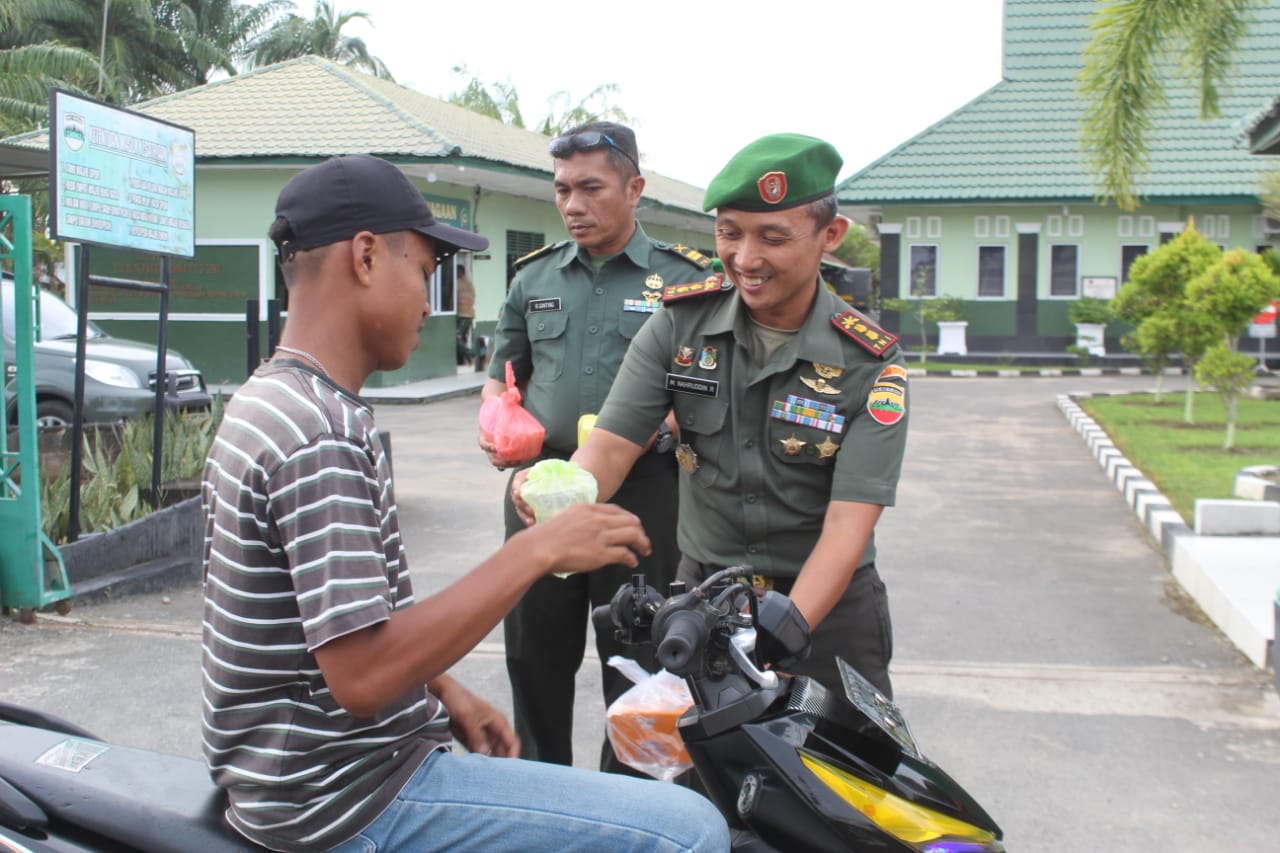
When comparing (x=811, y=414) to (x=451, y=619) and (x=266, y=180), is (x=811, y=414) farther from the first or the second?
(x=266, y=180)

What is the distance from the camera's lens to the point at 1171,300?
47.1 ft

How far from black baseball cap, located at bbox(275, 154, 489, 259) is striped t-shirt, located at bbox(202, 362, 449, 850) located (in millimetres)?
205

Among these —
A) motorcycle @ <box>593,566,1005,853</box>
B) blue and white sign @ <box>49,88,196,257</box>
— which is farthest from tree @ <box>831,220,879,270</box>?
motorcycle @ <box>593,566,1005,853</box>

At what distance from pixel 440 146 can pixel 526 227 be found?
6.08 m

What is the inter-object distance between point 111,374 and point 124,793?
10.1 m

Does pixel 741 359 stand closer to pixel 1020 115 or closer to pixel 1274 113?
pixel 1274 113

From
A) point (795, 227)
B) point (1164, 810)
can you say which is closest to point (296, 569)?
point (795, 227)

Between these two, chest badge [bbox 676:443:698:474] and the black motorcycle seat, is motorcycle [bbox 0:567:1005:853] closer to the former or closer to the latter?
the black motorcycle seat

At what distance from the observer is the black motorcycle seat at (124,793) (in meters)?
1.75

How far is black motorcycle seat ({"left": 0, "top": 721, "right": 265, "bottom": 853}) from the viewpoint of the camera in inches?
69.0

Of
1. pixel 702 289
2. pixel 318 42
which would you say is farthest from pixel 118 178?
pixel 318 42

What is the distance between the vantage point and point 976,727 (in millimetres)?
4578

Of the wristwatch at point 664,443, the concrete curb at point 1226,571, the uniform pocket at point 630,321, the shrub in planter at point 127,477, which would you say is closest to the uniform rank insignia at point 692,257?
the uniform pocket at point 630,321

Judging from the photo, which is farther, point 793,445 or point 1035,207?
point 1035,207
